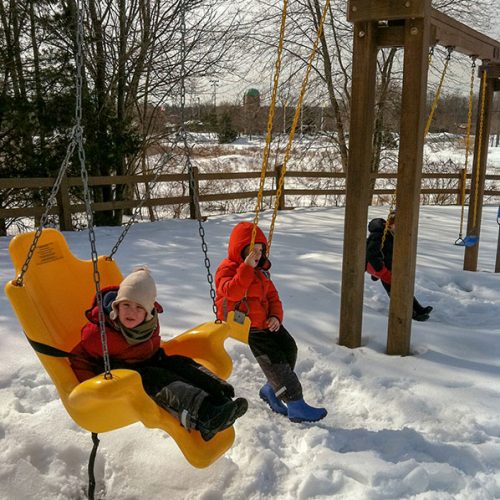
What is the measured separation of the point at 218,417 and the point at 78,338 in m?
1.13

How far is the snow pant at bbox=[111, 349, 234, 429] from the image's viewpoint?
6.75 ft

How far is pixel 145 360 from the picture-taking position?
2.44 meters

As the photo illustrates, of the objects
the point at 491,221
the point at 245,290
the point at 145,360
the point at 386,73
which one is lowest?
the point at 491,221

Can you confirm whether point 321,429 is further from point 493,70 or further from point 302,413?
point 493,70

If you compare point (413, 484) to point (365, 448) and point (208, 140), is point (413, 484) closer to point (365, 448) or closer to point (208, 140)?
point (365, 448)

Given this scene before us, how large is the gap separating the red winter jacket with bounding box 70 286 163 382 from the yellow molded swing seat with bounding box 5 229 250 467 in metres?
0.07

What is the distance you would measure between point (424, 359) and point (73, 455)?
2.34 meters

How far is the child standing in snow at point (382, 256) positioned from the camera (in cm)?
462

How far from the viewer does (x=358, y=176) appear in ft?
11.7

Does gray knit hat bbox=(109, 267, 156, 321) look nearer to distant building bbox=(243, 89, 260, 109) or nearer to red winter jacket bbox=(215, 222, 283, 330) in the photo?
red winter jacket bbox=(215, 222, 283, 330)

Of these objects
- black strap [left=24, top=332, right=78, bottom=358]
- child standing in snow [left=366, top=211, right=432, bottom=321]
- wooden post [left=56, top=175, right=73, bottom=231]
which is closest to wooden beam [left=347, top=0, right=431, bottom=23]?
child standing in snow [left=366, top=211, right=432, bottom=321]

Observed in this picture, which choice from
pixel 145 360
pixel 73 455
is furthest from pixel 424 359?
pixel 73 455

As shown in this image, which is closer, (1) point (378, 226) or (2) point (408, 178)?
(2) point (408, 178)

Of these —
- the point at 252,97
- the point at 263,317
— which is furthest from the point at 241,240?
the point at 252,97
